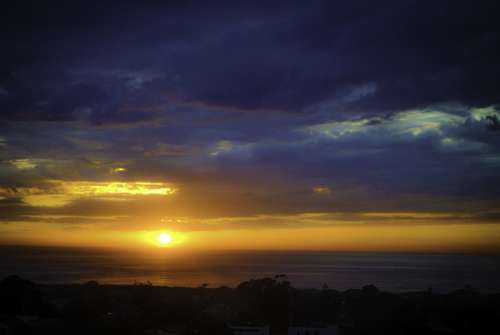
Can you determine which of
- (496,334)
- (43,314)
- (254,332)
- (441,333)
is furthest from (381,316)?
(43,314)

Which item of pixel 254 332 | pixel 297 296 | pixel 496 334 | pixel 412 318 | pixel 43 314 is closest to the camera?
pixel 254 332

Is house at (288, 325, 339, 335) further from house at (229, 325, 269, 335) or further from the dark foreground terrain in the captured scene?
the dark foreground terrain

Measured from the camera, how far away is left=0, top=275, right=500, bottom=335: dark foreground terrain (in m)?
35.2

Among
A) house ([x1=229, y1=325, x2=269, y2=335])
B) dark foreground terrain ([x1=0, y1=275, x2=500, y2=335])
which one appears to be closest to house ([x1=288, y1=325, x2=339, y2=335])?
house ([x1=229, y1=325, x2=269, y2=335])

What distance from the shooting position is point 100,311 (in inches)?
1681

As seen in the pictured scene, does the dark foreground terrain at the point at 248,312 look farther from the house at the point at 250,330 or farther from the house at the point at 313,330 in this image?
the house at the point at 313,330

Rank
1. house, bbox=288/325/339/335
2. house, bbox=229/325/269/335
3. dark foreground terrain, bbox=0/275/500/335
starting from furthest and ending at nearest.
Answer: dark foreground terrain, bbox=0/275/500/335 < house, bbox=229/325/269/335 < house, bbox=288/325/339/335

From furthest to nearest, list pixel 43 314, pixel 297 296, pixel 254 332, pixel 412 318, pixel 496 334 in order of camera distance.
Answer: pixel 297 296 → pixel 43 314 → pixel 412 318 → pixel 496 334 → pixel 254 332

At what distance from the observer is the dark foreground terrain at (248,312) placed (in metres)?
35.2

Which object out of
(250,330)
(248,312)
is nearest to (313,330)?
(250,330)

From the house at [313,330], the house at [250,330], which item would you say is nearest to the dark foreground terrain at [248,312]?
the house at [250,330]

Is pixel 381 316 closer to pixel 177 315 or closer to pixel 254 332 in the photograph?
pixel 254 332

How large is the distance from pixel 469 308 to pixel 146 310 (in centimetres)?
2893

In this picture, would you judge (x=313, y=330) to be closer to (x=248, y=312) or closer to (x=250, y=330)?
(x=250, y=330)
